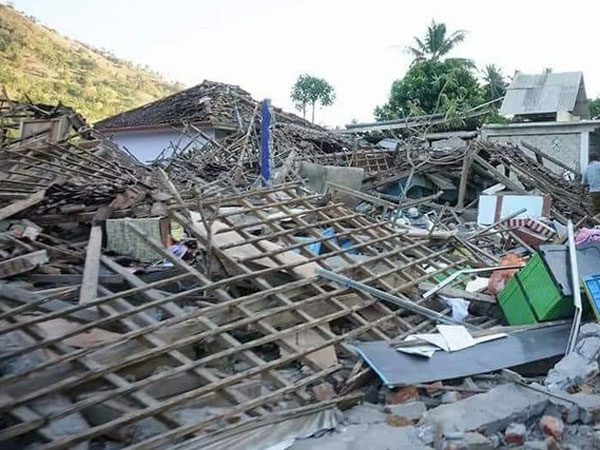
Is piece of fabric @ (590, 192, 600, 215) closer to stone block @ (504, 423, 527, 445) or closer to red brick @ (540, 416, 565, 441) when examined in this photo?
red brick @ (540, 416, 565, 441)

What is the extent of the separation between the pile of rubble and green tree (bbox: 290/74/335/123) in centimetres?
2447

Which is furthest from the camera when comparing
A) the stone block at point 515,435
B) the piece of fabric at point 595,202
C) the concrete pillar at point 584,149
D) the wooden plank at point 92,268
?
the concrete pillar at point 584,149

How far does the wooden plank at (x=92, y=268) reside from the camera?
3311 mm

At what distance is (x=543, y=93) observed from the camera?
18.8m

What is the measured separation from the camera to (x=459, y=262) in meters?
5.32

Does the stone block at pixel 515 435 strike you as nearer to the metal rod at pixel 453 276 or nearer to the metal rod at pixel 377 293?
the metal rod at pixel 377 293

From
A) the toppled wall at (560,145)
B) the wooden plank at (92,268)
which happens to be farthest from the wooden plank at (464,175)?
the wooden plank at (92,268)

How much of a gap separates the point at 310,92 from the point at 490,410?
1106 inches

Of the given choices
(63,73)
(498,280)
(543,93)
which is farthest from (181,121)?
(63,73)

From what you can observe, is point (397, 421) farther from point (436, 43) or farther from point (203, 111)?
point (436, 43)

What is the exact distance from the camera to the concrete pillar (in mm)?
15109

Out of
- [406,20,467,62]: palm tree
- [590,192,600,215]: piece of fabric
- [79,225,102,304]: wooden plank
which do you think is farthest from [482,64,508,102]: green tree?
[79,225,102,304]: wooden plank

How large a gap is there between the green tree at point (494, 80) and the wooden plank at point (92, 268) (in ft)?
82.0

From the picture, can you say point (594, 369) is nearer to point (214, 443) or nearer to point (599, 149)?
point (214, 443)
